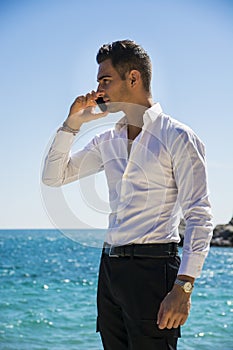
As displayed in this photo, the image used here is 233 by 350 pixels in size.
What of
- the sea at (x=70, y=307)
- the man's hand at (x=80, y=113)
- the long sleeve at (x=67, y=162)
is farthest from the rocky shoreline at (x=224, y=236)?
the man's hand at (x=80, y=113)

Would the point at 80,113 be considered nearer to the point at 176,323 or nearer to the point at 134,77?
the point at 134,77

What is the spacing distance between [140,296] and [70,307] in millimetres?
8141

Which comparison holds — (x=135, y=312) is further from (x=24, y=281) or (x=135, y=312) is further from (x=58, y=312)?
(x=24, y=281)

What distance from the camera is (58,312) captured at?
9273mm

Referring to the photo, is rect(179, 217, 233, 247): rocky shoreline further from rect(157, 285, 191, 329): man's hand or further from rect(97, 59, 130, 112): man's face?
rect(157, 285, 191, 329): man's hand

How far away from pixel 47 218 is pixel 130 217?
262 millimetres

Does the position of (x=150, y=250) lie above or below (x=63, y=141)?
below

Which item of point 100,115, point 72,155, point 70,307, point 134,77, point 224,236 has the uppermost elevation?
point 134,77

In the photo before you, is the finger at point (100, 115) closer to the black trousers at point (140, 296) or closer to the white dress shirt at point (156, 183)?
the white dress shirt at point (156, 183)

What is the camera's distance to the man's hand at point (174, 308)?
1.60m

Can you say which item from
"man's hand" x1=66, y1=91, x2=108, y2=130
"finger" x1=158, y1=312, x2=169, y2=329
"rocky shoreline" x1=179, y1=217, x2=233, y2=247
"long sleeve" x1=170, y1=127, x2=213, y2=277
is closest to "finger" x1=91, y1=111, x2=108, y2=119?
"man's hand" x1=66, y1=91, x2=108, y2=130

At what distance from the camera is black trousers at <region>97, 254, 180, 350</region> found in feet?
5.62

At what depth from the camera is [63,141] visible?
6.43ft

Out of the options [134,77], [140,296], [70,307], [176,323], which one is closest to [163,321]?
[176,323]
